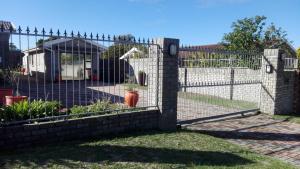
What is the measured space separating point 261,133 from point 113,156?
171 inches

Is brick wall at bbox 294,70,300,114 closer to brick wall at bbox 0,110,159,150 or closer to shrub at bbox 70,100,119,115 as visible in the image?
brick wall at bbox 0,110,159,150

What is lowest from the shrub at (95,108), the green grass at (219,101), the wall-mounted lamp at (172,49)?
the green grass at (219,101)

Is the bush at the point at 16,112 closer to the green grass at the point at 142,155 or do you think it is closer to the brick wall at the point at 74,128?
the brick wall at the point at 74,128

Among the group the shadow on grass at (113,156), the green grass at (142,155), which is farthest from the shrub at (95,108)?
the shadow on grass at (113,156)

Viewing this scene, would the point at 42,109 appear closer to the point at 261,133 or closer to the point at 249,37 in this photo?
the point at 261,133

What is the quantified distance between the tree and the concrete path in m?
9.89

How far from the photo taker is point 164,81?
6.61 m

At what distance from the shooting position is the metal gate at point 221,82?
9.80m

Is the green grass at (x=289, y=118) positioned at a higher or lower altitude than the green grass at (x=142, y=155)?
lower

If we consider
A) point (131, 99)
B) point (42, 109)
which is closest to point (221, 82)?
point (131, 99)

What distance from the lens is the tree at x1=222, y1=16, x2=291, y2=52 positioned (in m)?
18.4

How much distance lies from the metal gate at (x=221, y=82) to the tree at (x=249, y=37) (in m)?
7.05

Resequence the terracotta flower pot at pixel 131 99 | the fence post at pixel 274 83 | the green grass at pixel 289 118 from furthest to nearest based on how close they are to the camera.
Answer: the fence post at pixel 274 83, the green grass at pixel 289 118, the terracotta flower pot at pixel 131 99

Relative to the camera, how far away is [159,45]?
21.3 feet
